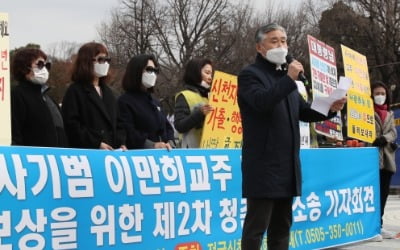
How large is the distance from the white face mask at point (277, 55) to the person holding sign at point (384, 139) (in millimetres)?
3638

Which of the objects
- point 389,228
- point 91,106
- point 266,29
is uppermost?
point 266,29

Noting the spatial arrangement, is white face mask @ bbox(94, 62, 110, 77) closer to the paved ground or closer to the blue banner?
the blue banner

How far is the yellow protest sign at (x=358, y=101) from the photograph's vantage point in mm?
6914

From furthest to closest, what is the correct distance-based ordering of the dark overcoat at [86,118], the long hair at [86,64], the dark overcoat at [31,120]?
the long hair at [86,64] → the dark overcoat at [86,118] → the dark overcoat at [31,120]

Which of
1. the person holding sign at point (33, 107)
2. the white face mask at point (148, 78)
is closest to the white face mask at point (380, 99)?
the white face mask at point (148, 78)

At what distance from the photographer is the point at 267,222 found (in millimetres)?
3932

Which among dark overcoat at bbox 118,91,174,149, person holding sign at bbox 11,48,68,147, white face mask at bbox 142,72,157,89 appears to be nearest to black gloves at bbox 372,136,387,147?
dark overcoat at bbox 118,91,174,149

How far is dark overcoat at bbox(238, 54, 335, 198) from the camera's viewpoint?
Result: 3873mm

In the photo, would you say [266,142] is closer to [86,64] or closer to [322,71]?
[86,64]

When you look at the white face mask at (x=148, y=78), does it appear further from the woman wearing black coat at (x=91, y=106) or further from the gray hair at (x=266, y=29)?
the gray hair at (x=266, y=29)

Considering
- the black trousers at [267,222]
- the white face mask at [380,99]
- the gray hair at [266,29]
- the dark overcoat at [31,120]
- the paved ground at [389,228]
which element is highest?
the gray hair at [266,29]

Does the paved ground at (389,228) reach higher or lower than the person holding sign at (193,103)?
lower

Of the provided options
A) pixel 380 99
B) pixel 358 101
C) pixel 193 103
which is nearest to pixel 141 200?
pixel 193 103

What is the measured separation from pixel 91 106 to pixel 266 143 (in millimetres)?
1515
